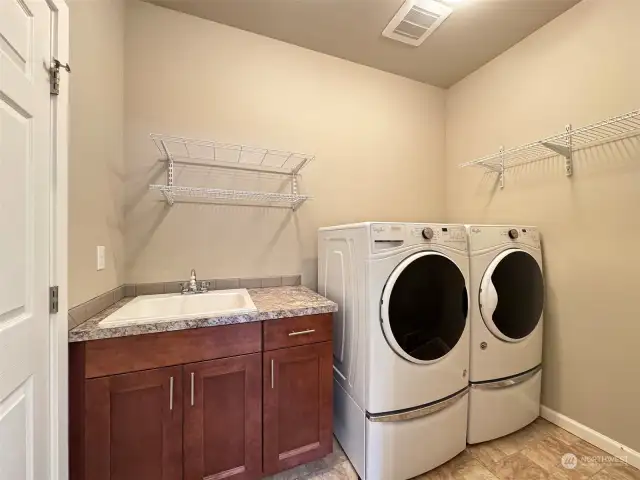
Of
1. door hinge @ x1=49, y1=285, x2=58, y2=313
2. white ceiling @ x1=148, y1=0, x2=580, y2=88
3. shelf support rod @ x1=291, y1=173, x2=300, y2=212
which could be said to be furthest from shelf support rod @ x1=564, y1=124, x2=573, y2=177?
door hinge @ x1=49, y1=285, x2=58, y2=313

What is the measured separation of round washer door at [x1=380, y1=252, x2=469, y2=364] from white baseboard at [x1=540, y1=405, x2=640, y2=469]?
3.36 ft

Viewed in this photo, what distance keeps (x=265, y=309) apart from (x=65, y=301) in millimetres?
747

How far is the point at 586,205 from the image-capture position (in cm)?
166

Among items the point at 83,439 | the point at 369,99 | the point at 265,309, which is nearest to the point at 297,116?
the point at 369,99

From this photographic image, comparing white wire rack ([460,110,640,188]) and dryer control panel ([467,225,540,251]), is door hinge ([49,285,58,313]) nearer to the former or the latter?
dryer control panel ([467,225,540,251])

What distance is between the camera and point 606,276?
157 centimetres

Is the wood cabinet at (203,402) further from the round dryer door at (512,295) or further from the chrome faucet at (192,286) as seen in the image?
the round dryer door at (512,295)

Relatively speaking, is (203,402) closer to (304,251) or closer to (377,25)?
(304,251)

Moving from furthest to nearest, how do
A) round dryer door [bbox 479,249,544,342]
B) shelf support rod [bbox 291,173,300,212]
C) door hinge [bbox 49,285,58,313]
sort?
1. shelf support rod [bbox 291,173,300,212]
2. round dryer door [bbox 479,249,544,342]
3. door hinge [bbox 49,285,58,313]

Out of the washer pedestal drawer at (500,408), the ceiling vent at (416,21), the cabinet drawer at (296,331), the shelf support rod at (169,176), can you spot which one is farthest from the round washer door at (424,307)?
the ceiling vent at (416,21)

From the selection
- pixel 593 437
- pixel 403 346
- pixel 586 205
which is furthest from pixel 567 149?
pixel 593 437

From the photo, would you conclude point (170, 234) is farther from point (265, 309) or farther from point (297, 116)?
point (297, 116)

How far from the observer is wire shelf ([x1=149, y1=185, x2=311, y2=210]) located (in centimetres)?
174

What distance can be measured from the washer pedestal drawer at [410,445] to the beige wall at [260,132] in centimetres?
110
